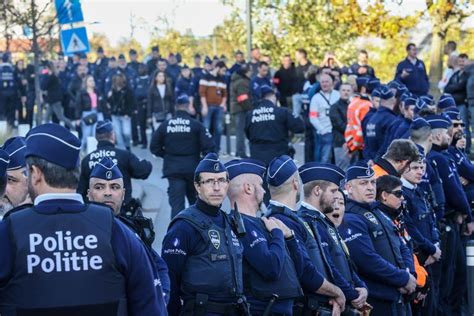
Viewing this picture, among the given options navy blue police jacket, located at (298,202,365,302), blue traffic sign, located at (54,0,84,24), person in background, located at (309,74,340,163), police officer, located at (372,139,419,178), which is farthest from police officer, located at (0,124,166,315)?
blue traffic sign, located at (54,0,84,24)

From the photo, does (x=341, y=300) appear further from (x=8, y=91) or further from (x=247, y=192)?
(x=8, y=91)

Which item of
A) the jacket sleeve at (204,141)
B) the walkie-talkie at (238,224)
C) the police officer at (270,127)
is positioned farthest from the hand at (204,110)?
the walkie-talkie at (238,224)

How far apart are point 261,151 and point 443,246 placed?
5013 mm

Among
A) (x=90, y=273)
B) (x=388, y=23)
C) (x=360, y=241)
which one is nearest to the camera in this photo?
(x=90, y=273)

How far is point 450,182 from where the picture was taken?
1152 cm

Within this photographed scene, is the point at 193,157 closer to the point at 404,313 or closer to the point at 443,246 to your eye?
the point at 443,246

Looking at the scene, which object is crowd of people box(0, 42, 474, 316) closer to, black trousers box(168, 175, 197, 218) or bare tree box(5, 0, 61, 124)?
black trousers box(168, 175, 197, 218)

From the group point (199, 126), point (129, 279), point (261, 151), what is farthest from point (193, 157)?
point (129, 279)

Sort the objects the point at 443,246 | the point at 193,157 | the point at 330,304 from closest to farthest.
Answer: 1. the point at 330,304
2. the point at 443,246
3. the point at 193,157

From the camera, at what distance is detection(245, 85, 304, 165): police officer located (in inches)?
622

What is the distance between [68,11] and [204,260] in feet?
43.1

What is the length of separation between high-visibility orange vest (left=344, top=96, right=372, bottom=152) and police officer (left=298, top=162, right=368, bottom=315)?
835cm

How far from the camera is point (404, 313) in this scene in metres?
8.88

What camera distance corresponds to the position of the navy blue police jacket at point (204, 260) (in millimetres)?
7004
